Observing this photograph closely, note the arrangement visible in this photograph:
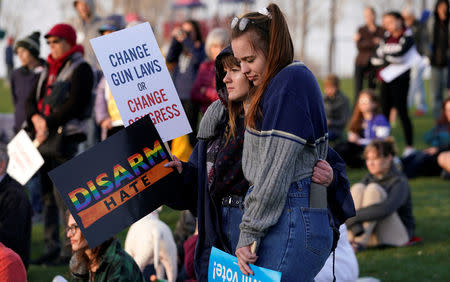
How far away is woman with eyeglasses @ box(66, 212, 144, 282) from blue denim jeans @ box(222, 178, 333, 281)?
152cm

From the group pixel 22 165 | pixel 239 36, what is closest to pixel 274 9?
pixel 239 36

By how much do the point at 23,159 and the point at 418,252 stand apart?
3.62m

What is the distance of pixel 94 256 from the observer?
176 inches

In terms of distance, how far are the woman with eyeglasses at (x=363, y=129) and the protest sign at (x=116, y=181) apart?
7476 millimetres

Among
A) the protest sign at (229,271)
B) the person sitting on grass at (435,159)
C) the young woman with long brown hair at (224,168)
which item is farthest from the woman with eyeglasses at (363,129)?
the protest sign at (229,271)

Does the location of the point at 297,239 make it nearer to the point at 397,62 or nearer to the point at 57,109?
the point at 57,109

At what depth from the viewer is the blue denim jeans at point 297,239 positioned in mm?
3051

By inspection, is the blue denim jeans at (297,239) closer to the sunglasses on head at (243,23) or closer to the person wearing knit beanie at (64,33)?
the sunglasses on head at (243,23)

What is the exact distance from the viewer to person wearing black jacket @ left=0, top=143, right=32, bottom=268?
542cm

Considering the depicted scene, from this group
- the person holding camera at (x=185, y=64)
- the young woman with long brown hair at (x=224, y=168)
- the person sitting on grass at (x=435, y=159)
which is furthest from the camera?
the person sitting on grass at (x=435, y=159)

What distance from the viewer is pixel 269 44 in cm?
313

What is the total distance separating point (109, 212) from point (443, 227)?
17.2ft

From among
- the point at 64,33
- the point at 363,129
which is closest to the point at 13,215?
the point at 64,33

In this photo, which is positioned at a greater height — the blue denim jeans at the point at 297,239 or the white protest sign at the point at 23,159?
the blue denim jeans at the point at 297,239
